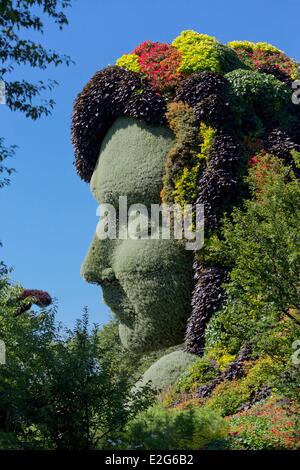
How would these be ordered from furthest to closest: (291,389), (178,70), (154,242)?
(178,70), (154,242), (291,389)

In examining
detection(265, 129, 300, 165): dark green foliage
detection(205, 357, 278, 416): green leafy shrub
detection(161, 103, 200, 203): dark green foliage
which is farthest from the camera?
detection(265, 129, 300, 165): dark green foliage

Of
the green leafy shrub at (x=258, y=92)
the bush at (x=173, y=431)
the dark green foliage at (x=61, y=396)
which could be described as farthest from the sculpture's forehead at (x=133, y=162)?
the dark green foliage at (x=61, y=396)

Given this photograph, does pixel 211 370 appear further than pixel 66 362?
Yes

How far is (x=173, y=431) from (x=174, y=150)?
31.6 feet

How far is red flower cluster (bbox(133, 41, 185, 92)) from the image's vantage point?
1898cm

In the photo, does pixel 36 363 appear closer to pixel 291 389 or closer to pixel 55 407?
pixel 55 407

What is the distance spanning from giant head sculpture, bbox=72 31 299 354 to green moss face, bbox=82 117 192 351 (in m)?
0.02

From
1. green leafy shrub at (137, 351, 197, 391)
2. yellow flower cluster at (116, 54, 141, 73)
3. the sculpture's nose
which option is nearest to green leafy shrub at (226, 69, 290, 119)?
yellow flower cluster at (116, 54, 141, 73)

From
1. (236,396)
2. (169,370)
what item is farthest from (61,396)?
(169,370)

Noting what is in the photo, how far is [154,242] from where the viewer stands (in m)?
17.8

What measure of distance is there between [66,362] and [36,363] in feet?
1.26

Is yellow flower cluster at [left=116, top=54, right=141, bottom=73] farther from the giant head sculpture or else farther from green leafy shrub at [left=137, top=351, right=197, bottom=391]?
green leafy shrub at [left=137, top=351, right=197, bottom=391]

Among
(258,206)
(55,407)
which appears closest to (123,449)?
(55,407)

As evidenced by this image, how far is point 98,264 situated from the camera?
18906 mm
